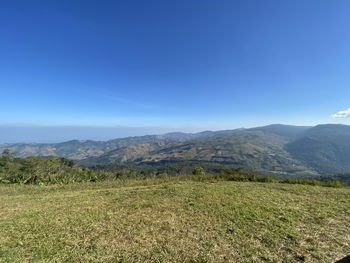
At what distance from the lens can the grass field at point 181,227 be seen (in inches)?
255

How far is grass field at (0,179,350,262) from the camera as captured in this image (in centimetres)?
648

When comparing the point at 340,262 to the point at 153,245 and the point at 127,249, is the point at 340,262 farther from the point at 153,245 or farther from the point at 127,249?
the point at 127,249

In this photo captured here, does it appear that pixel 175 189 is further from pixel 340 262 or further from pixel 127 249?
pixel 340 262

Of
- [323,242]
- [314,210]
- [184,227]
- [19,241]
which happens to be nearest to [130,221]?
[184,227]

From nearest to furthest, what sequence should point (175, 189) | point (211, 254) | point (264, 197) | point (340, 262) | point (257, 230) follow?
point (340, 262)
point (211, 254)
point (257, 230)
point (264, 197)
point (175, 189)

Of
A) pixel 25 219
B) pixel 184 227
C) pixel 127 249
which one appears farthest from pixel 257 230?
pixel 25 219

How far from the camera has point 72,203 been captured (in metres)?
11.9

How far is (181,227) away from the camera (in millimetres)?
8344

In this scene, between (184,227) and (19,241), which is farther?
(184,227)

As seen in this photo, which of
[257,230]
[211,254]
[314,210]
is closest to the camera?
[211,254]

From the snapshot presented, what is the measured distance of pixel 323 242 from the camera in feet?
22.9

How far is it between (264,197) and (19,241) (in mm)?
10146

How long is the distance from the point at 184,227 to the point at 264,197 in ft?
17.7

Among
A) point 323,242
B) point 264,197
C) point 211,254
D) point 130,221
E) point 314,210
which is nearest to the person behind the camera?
point 211,254
